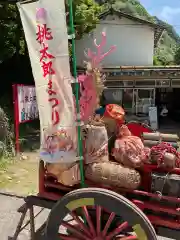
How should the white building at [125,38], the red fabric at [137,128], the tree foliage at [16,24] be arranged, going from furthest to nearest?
the white building at [125,38]
the tree foliage at [16,24]
the red fabric at [137,128]

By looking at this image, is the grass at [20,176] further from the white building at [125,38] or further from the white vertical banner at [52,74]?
the white building at [125,38]

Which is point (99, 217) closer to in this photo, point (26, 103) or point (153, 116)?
point (26, 103)

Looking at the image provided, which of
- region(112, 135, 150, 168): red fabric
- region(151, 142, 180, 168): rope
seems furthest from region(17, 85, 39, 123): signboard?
region(151, 142, 180, 168): rope

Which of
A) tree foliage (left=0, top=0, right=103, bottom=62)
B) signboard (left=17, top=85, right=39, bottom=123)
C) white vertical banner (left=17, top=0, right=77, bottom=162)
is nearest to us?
white vertical banner (left=17, top=0, right=77, bottom=162)

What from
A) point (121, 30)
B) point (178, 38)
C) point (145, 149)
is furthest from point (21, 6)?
point (178, 38)

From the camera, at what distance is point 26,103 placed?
8758 mm

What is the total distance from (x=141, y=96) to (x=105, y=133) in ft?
48.7

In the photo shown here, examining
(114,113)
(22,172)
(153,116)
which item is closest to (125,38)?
(153,116)

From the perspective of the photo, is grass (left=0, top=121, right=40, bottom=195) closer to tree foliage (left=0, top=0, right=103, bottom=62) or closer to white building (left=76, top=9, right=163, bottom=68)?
tree foliage (left=0, top=0, right=103, bottom=62)

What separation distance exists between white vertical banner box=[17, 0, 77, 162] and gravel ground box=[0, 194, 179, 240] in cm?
148

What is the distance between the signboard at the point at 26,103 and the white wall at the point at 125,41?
11.0m

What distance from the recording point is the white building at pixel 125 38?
64.0 ft

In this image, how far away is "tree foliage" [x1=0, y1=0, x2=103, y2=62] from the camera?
12.9 metres

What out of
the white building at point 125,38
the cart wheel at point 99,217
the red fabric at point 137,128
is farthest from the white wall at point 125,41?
the cart wheel at point 99,217
